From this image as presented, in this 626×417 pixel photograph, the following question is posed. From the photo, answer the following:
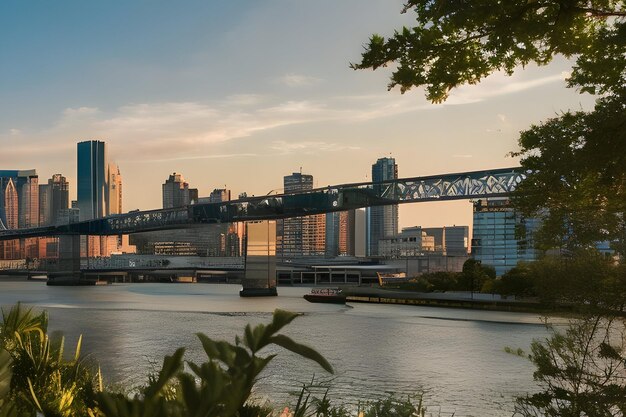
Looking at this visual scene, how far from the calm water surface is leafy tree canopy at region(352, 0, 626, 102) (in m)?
4.61

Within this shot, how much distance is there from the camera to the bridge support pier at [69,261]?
14612 cm

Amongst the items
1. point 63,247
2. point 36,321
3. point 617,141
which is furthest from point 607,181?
point 63,247

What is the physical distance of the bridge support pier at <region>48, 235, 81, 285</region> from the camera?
479 feet

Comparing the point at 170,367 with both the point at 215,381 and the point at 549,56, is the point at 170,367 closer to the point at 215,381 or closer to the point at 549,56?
the point at 215,381

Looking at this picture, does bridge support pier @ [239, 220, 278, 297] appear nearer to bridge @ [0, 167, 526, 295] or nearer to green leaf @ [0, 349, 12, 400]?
bridge @ [0, 167, 526, 295]

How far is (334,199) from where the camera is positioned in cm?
11294

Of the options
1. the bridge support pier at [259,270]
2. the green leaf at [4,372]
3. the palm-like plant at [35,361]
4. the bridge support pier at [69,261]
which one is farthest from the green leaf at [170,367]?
the bridge support pier at [69,261]

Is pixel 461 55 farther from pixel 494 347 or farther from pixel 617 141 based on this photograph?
pixel 494 347

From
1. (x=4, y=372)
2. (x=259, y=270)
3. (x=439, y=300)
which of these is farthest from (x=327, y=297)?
(x=4, y=372)

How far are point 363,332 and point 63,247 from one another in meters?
105

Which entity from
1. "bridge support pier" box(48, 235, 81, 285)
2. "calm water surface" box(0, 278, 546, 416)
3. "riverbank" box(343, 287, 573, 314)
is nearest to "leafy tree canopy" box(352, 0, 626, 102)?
"calm water surface" box(0, 278, 546, 416)

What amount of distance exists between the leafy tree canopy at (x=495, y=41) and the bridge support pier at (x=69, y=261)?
14441cm

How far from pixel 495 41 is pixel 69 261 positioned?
484ft

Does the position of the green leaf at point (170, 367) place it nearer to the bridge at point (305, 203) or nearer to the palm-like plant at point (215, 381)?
the palm-like plant at point (215, 381)
